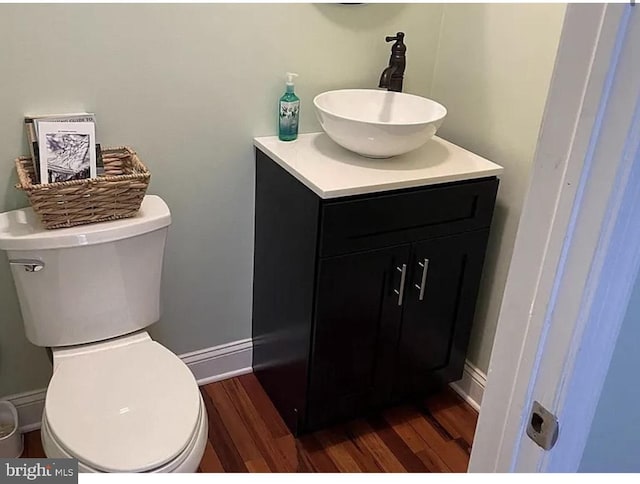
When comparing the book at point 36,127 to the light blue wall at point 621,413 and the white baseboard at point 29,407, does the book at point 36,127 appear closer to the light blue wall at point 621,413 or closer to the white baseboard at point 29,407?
the white baseboard at point 29,407

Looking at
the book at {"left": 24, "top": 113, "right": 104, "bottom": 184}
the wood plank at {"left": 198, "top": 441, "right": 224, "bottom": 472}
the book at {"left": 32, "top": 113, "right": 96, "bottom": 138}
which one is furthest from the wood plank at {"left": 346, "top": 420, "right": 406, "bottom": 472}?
the book at {"left": 32, "top": 113, "right": 96, "bottom": 138}

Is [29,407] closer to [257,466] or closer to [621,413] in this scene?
[257,466]

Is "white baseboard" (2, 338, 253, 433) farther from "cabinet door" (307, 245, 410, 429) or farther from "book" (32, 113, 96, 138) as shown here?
"book" (32, 113, 96, 138)

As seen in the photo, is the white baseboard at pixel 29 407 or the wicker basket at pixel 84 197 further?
the white baseboard at pixel 29 407

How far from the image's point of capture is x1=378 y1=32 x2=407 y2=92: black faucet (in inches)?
78.7

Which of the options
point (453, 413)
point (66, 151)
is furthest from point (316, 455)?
point (66, 151)

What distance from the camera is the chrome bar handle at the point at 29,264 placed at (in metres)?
1.62

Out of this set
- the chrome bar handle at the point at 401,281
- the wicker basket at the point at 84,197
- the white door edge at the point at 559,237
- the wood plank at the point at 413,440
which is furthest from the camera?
the wood plank at the point at 413,440

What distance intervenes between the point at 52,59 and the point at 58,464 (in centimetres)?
99

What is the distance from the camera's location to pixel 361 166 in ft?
6.10

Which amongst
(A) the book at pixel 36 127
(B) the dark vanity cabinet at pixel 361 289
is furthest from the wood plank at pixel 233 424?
(A) the book at pixel 36 127

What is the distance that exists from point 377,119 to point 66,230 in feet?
3.31

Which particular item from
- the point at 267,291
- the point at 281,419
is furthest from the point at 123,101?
the point at 281,419

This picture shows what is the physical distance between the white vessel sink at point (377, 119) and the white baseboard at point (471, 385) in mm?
873
